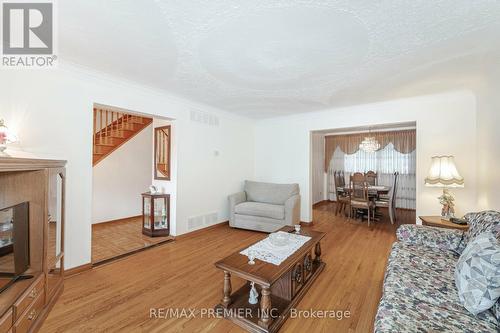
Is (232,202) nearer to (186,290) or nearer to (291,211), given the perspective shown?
(291,211)

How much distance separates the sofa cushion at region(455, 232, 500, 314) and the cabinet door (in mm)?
3019

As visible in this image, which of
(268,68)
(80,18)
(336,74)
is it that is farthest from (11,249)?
(336,74)

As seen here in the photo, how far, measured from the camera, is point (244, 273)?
169 centimetres

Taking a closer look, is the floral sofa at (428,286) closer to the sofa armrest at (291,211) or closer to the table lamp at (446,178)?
the table lamp at (446,178)

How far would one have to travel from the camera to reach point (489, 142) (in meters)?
2.61

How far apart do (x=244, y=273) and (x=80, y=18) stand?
237cm

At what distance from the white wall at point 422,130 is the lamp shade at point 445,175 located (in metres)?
0.50

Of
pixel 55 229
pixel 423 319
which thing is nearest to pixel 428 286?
pixel 423 319

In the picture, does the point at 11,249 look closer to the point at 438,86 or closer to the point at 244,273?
the point at 244,273

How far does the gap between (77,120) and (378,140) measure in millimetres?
7077

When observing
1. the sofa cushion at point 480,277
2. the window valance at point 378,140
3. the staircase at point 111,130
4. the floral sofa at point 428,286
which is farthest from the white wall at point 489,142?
the staircase at point 111,130

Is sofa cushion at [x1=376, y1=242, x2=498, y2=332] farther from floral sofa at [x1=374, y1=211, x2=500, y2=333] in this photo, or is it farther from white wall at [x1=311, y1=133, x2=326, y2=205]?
white wall at [x1=311, y1=133, x2=326, y2=205]

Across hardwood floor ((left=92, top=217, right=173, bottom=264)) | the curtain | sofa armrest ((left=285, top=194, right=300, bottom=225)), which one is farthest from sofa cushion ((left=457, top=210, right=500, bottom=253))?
the curtain

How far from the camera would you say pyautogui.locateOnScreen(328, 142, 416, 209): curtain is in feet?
20.3
